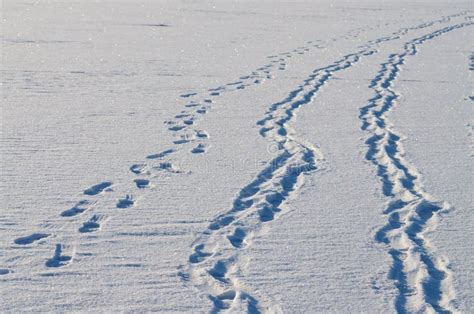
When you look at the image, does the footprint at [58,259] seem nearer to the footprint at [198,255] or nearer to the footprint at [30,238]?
the footprint at [30,238]

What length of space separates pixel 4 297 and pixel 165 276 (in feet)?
2.46

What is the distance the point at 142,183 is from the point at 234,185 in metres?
0.63

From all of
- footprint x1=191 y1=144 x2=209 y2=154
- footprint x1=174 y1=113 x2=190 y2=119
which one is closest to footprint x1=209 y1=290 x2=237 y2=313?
footprint x1=191 y1=144 x2=209 y2=154

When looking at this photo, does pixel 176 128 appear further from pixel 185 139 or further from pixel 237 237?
pixel 237 237

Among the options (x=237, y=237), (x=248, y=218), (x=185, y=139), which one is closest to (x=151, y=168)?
(x=185, y=139)

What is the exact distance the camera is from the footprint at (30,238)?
12.8ft

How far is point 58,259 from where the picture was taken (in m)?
3.70

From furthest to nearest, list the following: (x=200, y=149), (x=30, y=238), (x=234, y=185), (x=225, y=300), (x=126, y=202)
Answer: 1. (x=200, y=149)
2. (x=234, y=185)
3. (x=126, y=202)
4. (x=30, y=238)
5. (x=225, y=300)

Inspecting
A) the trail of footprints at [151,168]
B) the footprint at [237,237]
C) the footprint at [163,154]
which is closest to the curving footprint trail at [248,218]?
the footprint at [237,237]

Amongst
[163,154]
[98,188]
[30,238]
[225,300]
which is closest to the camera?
[225,300]

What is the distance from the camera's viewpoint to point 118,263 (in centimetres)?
366

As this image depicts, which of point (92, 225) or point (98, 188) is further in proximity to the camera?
point (98, 188)

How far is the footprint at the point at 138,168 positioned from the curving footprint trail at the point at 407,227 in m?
1.72

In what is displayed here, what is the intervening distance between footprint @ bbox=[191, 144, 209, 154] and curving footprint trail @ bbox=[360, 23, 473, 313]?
131 centimetres
